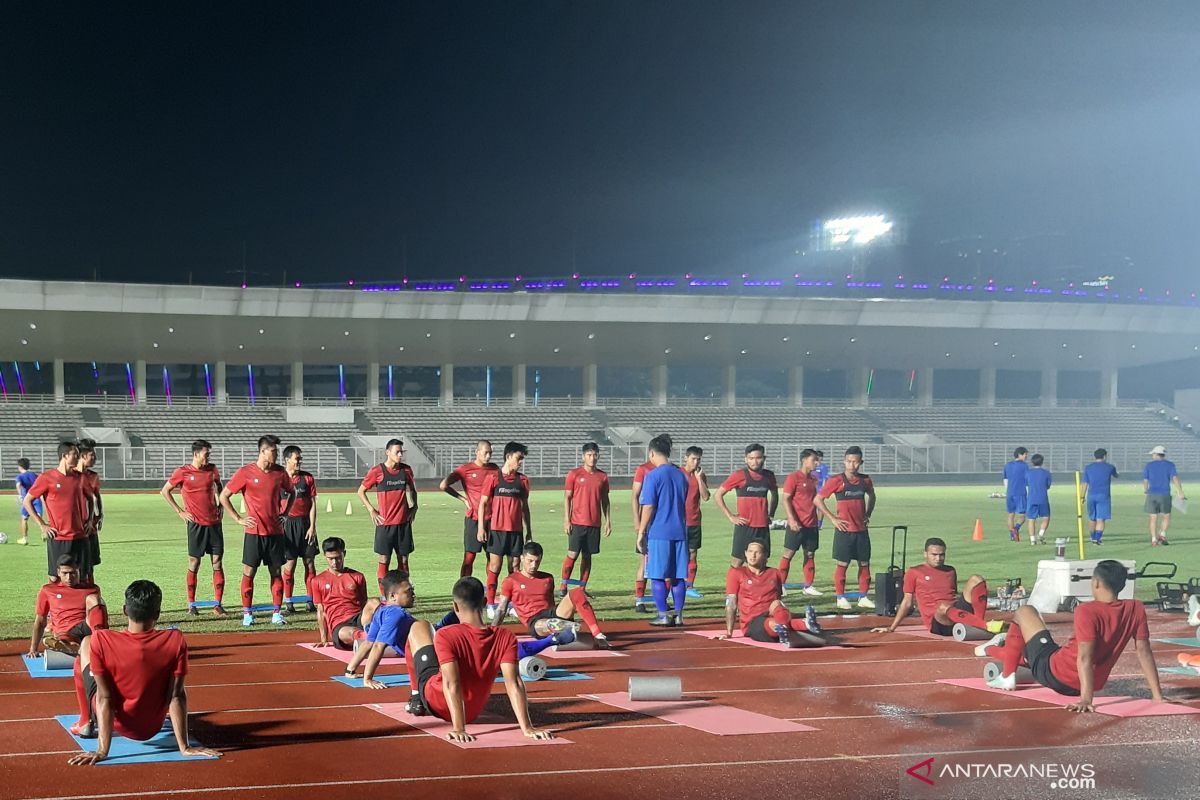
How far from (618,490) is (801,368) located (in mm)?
23021

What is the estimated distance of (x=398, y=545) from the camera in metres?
14.5

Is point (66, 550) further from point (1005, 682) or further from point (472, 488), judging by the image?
point (1005, 682)

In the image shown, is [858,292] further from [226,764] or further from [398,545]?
[226,764]

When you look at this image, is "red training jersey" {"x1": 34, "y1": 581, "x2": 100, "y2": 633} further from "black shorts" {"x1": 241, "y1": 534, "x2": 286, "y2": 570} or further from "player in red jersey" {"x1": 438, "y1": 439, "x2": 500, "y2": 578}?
"player in red jersey" {"x1": 438, "y1": 439, "x2": 500, "y2": 578}

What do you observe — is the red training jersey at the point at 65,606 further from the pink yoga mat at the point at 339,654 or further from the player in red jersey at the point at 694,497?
the player in red jersey at the point at 694,497

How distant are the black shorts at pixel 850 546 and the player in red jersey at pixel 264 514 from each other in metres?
6.55

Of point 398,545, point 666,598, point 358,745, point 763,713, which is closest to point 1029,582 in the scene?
point 666,598

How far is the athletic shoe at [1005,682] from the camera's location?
31.2 feet

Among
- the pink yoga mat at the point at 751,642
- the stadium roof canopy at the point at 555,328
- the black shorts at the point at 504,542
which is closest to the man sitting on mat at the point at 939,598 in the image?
the pink yoga mat at the point at 751,642

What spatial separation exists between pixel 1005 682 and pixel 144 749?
6.17 metres

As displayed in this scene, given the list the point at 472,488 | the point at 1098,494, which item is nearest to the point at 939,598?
the point at 472,488

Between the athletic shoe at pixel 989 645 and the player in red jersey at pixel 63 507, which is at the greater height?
the player in red jersey at pixel 63 507

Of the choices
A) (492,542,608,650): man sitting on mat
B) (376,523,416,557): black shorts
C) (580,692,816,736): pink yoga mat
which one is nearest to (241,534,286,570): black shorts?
(376,523,416,557): black shorts

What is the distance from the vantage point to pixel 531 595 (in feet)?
36.8
